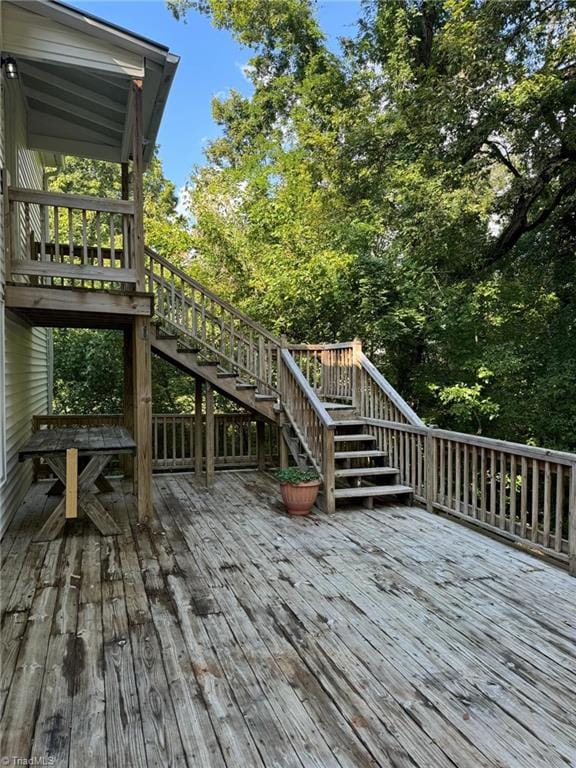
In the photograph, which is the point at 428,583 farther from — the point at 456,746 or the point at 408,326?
the point at 408,326

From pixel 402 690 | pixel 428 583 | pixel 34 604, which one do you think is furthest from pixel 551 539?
pixel 34 604

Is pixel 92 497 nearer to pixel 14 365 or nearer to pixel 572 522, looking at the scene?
pixel 14 365

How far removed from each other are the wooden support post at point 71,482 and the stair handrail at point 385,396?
12.0 feet

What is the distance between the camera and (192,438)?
25.8 feet

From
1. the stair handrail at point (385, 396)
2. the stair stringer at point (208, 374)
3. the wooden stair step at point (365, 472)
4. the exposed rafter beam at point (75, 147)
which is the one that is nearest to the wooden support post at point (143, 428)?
the stair stringer at point (208, 374)

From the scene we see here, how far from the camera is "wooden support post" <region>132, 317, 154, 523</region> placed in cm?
494

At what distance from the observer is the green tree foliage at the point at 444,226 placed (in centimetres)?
785

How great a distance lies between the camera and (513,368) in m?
8.05

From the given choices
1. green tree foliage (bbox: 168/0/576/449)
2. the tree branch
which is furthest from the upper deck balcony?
the tree branch

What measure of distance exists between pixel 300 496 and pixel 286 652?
2593 mm

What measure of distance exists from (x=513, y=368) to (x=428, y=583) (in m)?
5.59

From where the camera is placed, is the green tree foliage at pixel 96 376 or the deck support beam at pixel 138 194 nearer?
the deck support beam at pixel 138 194

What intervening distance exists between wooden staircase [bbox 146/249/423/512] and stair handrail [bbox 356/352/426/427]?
0.5 inches

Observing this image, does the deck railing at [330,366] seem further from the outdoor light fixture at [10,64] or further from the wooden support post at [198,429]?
→ the outdoor light fixture at [10,64]
